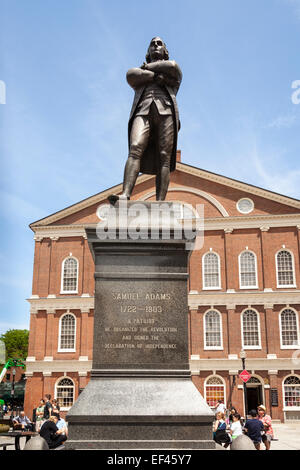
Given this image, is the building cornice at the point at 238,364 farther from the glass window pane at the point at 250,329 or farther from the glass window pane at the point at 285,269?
the glass window pane at the point at 285,269

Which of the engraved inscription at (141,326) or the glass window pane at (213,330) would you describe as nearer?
the engraved inscription at (141,326)

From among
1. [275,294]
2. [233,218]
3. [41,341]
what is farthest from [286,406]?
[41,341]

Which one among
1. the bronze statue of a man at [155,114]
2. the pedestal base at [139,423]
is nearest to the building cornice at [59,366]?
the bronze statue of a man at [155,114]

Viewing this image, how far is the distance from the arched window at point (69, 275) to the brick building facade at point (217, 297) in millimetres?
76

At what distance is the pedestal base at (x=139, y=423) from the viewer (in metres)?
5.26

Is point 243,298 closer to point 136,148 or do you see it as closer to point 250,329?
Answer: point 250,329

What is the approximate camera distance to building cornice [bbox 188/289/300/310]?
3322 centimetres

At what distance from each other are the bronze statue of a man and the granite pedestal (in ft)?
2.81

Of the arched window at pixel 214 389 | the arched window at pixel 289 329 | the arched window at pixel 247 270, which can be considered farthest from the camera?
the arched window at pixel 247 270

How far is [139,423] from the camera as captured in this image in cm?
534

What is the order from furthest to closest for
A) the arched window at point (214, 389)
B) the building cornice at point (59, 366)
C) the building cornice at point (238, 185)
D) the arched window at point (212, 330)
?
1. the building cornice at point (238, 185)
2. the building cornice at point (59, 366)
3. the arched window at point (212, 330)
4. the arched window at point (214, 389)

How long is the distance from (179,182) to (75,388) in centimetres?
1698

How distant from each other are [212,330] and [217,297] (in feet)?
7.57

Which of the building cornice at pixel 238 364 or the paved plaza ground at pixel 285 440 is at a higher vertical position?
the building cornice at pixel 238 364
